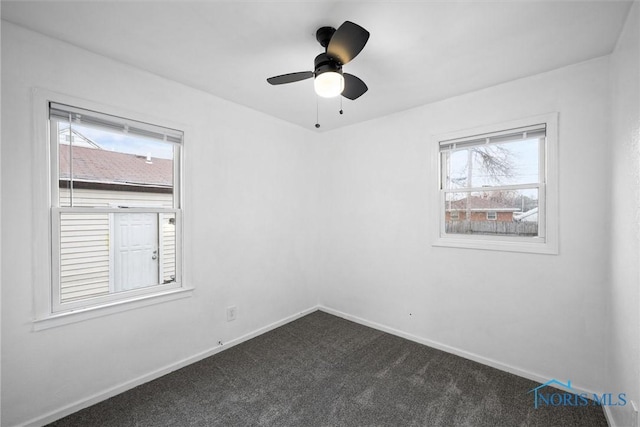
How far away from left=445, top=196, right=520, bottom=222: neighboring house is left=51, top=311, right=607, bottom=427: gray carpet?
135 centimetres

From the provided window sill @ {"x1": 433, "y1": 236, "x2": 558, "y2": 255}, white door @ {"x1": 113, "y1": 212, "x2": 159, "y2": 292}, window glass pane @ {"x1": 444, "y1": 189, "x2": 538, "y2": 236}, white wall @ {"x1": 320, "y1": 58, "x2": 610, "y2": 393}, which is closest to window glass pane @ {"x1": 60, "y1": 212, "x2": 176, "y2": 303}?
white door @ {"x1": 113, "y1": 212, "x2": 159, "y2": 292}

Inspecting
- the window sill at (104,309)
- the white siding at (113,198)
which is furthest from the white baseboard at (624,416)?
the white siding at (113,198)

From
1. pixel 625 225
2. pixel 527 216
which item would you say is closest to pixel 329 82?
pixel 625 225

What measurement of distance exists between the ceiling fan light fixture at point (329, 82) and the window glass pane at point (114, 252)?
1.74 m

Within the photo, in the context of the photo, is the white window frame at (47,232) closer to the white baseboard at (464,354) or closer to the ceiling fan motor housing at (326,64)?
the ceiling fan motor housing at (326,64)

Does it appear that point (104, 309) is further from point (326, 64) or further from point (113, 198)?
point (326, 64)

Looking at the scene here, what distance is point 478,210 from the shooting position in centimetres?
270

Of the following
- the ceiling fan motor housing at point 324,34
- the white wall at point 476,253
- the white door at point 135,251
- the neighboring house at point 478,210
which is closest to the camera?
the ceiling fan motor housing at point 324,34

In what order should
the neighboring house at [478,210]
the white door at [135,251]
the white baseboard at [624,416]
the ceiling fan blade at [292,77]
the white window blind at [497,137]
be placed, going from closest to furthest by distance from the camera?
the white baseboard at [624,416]
the ceiling fan blade at [292,77]
the white door at [135,251]
the white window blind at [497,137]
the neighboring house at [478,210]

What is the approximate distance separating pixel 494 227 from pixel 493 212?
0.46 feet

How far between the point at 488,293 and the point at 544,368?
26.2 inches

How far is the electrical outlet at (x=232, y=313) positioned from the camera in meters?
2.87

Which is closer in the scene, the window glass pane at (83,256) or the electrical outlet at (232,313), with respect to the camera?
the window glass pane at (83,256)

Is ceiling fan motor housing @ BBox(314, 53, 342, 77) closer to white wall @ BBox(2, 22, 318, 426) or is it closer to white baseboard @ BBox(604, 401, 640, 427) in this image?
white wall @ BBox(2, 22, 318, 426)
